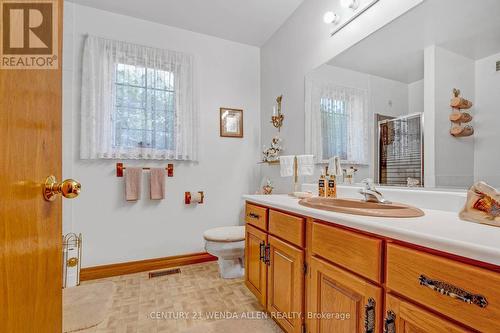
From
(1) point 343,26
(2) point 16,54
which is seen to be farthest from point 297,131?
(2) point 16,54

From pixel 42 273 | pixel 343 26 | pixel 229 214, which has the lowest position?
pixel 229 214

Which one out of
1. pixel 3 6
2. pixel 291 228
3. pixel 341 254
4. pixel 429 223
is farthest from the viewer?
pixel 291 228

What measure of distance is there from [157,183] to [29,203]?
1947 millimetres

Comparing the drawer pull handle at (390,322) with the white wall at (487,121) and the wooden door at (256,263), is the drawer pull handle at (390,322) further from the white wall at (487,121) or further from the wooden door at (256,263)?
the wooden door at (256,263)

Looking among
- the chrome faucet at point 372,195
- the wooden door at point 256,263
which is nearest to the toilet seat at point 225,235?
the wooden door at point 256,263

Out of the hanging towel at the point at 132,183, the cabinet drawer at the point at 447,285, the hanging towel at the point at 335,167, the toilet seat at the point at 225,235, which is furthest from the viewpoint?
the hanging towel at the point at 132,183

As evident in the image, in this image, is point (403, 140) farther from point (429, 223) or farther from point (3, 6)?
point (3, 6)

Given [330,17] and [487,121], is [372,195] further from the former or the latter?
[330,17]

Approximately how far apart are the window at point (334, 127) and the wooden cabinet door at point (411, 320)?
3.72 feet

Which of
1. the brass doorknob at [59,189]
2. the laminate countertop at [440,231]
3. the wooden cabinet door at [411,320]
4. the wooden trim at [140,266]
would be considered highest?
the brass doorknob at [59,189]

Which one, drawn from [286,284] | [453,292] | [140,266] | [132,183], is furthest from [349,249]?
[140,266]

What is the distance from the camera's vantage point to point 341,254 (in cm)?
94

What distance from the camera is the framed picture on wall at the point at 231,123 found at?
273 centimetres

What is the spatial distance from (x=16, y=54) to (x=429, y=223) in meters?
1.18
